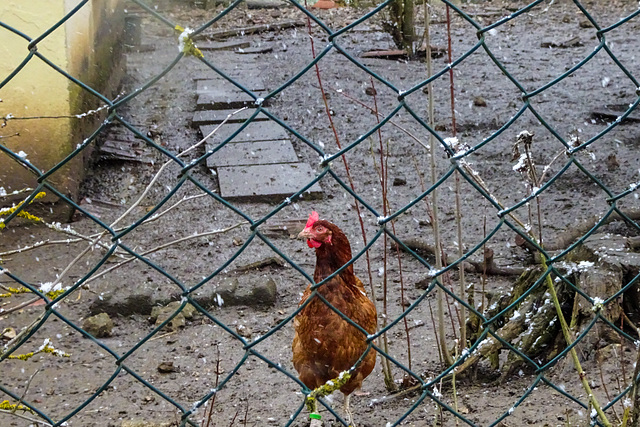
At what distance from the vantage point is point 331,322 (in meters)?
2.96

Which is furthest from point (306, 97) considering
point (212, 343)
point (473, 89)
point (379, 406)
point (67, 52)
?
point (379, 406)

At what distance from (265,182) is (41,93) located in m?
1.89

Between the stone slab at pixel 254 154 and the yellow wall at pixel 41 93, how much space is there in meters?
1.28

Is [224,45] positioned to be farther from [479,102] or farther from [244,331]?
[244,331]

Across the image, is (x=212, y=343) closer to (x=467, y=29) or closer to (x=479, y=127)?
(x=479, y=127)

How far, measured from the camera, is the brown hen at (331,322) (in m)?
2.96

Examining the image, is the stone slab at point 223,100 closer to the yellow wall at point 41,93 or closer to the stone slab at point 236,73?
the stone slab at point 236,73

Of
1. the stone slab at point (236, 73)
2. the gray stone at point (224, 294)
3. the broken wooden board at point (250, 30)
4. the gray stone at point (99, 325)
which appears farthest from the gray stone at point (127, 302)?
the broken wooden board at point (250, 30)

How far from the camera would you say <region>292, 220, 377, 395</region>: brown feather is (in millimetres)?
2959

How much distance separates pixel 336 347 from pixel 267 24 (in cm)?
892

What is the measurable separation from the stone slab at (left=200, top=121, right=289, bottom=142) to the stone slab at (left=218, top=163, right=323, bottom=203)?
0.63 meters

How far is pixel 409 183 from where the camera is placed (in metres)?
6.14

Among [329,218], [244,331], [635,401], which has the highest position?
[635,401]

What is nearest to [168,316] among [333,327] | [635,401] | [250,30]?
[333,327]
